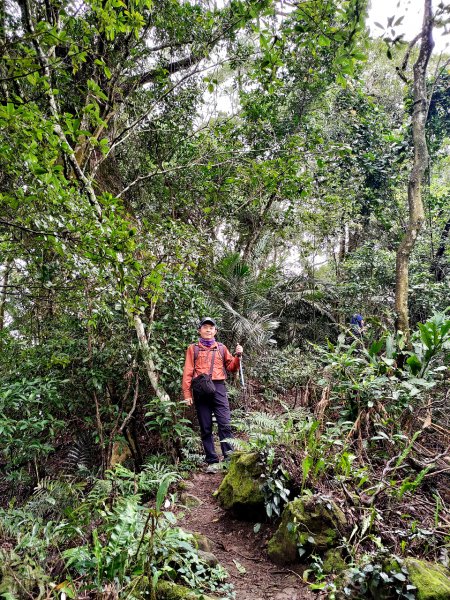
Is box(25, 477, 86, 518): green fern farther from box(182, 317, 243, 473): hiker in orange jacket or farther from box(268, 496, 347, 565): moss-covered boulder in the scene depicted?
box(268, 496, 347, 565): moss-covered boulder

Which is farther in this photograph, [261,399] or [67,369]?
[261,399]

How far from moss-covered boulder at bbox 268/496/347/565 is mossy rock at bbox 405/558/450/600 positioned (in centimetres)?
66

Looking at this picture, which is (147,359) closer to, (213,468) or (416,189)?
(213,468)

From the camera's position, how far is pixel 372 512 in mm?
2740

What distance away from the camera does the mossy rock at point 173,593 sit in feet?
7.25

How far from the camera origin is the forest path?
2697 millimetres

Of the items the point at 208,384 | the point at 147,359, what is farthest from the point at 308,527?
the point at 147,359

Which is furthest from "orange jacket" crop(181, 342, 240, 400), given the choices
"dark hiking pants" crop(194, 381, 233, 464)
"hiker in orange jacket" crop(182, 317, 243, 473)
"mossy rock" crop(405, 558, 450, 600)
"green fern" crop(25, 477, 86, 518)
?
"mossy rock" crop(405, 558, 450, 600)

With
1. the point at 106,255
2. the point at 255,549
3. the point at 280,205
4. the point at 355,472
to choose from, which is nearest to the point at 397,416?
the point at 355,472

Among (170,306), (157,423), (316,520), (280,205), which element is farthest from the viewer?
(280,205)

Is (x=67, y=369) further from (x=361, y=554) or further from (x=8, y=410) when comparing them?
(x=361, y=554)

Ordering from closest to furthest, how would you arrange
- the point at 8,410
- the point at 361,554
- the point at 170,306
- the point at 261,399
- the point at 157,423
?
the point at 361,554 < the point at 157,423 < the point at 8,410 < the point at 170,306 < the point at 261,399

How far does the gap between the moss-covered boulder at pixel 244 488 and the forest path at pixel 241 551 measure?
12cm

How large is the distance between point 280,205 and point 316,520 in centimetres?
1278
